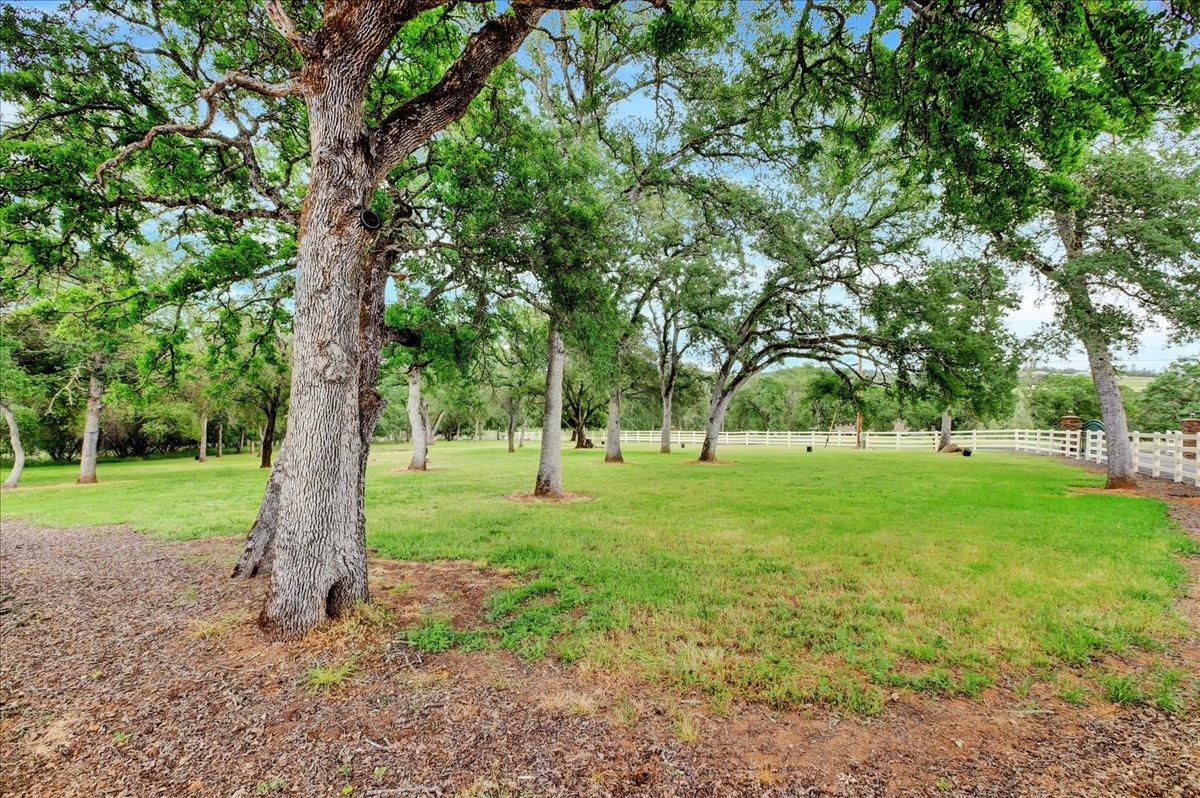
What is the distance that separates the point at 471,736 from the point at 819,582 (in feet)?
14.0

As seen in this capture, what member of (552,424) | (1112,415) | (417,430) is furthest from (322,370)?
(417,430)

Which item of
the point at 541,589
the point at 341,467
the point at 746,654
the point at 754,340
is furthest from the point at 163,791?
the point at 754,340

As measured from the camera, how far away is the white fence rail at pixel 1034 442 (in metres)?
14.1

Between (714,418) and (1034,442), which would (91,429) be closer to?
(714,418)

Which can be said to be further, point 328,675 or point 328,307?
point 328,307

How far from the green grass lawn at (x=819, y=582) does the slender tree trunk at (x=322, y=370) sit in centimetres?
113

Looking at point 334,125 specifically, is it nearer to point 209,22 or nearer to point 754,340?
point 209,22

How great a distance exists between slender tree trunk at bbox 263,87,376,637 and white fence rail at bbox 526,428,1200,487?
17671mm

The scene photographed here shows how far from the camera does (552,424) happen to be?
12453 millimetres

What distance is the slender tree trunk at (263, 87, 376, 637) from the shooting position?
14.2 ft

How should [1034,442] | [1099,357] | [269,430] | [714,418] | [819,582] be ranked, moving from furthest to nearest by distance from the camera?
[1034,442] → [269,430] → [714,418] → [1099,357] → [819,582]

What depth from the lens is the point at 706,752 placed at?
2820mm

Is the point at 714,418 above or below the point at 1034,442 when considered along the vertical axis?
above

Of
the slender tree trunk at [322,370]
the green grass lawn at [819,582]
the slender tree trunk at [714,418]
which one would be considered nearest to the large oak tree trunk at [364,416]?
the slender tree trunk at [322,370]
